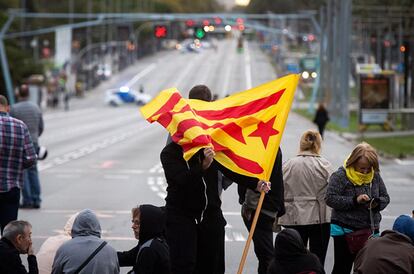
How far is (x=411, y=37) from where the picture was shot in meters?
56.8

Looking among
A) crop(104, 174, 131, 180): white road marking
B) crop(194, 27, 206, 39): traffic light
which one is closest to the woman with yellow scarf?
crop(104, 174, 131, 180): white road marking

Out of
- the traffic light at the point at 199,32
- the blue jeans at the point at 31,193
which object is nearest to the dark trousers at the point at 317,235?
the blue jeans at the point at 31,193

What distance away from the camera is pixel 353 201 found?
375 inches

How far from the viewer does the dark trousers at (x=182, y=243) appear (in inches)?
343

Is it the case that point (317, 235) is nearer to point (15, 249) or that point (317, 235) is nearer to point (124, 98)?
point (15, 249)

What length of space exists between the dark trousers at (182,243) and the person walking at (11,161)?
10.5ft

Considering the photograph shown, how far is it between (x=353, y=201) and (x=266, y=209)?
780 mm

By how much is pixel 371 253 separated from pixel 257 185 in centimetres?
140

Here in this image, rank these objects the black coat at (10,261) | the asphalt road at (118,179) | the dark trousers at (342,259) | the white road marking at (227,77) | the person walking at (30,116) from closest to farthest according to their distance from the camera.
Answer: the black coat at (10,261), the dark trousers at (342,259), the asphalt road at (118,179), the person walking at (30,116), the white road marking at (227,77)

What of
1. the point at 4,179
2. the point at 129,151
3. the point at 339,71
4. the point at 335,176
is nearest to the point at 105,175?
the point at 129,151

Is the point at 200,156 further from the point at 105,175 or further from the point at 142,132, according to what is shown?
the point at 142,132

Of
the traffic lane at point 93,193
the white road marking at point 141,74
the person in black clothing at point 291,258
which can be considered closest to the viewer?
the person in black clothing at point 291,258

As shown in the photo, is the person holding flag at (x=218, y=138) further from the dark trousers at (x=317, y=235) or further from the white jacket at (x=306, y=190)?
the dark trousers at (x=317, y=235)

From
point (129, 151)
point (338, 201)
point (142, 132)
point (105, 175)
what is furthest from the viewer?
point (142, 132)
